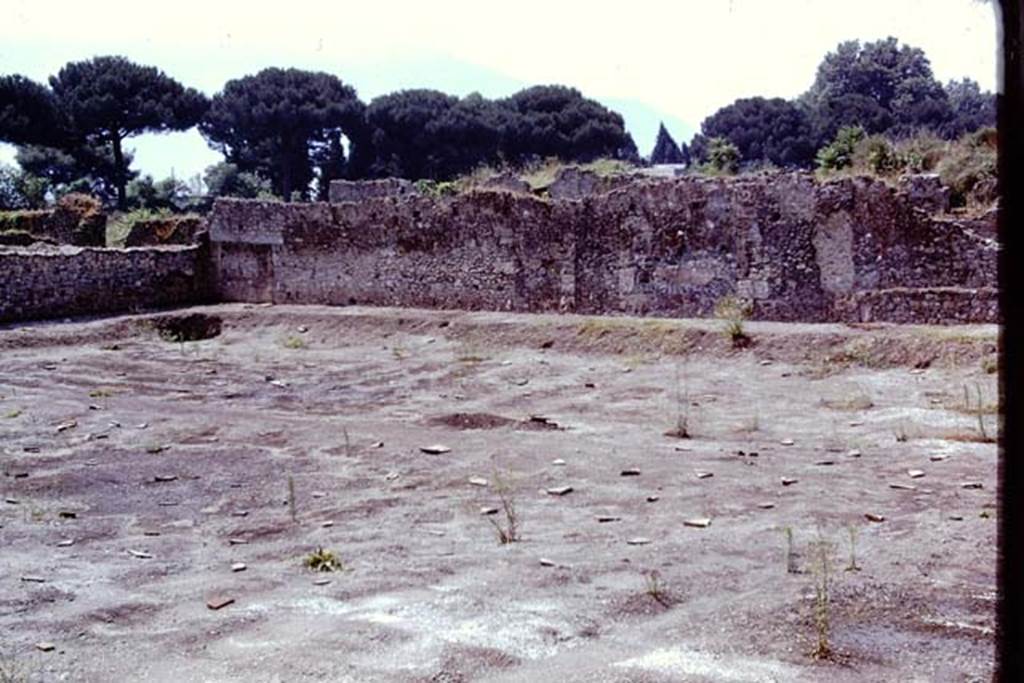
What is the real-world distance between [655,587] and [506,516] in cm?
164

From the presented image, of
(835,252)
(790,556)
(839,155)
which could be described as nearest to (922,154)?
(835,252)

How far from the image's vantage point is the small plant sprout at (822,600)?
143 inches

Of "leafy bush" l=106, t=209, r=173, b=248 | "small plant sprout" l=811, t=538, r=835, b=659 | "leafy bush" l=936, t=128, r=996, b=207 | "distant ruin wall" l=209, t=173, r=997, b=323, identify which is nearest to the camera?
"small plant sprout" l=811, t=538, r=835, b=659

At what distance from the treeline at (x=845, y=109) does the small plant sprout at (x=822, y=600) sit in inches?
1519

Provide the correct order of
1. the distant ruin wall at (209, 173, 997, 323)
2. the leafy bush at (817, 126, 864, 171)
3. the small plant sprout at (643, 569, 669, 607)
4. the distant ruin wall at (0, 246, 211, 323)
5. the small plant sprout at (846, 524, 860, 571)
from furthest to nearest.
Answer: the leafy bush at (817, 126, 864, 171) → the distant ruin wall at (0, 246, 211, 323) → the distant ruin wall at (209, 173, 997, 323) → the small plant sprout at (846, 524, 860, 571) → the small plant sprout at (643, 569, 669, 607)

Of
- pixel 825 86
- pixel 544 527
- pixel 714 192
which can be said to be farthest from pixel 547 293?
pixel 825 86

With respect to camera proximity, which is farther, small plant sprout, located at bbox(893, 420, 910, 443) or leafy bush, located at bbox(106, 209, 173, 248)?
leafy bush, located at bbox(106, 209, 173, 248)

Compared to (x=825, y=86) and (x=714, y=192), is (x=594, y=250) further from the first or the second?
(x=825, y=86)

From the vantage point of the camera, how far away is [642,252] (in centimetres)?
1562

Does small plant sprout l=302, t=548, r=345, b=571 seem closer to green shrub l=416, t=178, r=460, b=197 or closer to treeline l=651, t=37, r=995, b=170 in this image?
green shrub l=416, t=178, r=460, b=197

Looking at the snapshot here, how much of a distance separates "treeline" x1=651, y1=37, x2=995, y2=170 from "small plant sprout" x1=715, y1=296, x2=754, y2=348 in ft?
93.7

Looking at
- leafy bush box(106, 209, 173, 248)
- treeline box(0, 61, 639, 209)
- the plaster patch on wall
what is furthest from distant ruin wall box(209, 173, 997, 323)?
treeline box(0, 61, 639, 209)

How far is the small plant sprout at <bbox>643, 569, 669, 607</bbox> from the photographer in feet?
14.2

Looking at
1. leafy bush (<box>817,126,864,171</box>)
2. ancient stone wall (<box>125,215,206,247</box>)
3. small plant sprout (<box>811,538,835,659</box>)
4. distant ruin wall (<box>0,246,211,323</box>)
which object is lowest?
small plant sprout (<box>811,538,835,659</box>)
